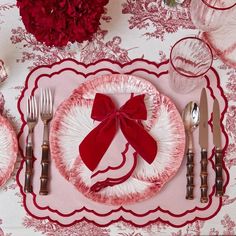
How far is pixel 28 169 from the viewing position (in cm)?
96

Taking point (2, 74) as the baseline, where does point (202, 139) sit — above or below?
below

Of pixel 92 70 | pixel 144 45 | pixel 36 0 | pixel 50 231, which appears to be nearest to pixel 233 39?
pixel 144 45

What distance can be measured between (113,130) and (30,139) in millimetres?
182

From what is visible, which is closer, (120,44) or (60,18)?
(60,18)

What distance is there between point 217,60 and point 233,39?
0.06 meters

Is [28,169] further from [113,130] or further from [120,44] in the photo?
[120,44]

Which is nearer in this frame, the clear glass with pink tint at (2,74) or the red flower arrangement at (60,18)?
the red flower arrangement at (60,18)

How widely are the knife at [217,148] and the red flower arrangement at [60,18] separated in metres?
0.32

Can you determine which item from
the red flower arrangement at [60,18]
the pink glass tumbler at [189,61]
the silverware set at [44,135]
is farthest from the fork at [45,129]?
the pink glass tumbler at [189,61]

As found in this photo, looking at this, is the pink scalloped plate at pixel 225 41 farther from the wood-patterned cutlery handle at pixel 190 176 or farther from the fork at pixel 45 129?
the fork at pixel 45 129

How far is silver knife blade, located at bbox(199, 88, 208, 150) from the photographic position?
98cm

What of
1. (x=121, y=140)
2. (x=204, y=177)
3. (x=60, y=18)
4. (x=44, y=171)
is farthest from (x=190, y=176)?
(x=60, y=18)

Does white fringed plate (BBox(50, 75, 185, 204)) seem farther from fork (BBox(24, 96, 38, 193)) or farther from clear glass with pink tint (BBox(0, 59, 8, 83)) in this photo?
clear glass with pink tint (BBox(0, 59, 8, 83))

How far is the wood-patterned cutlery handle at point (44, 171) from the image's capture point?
3.13ft
